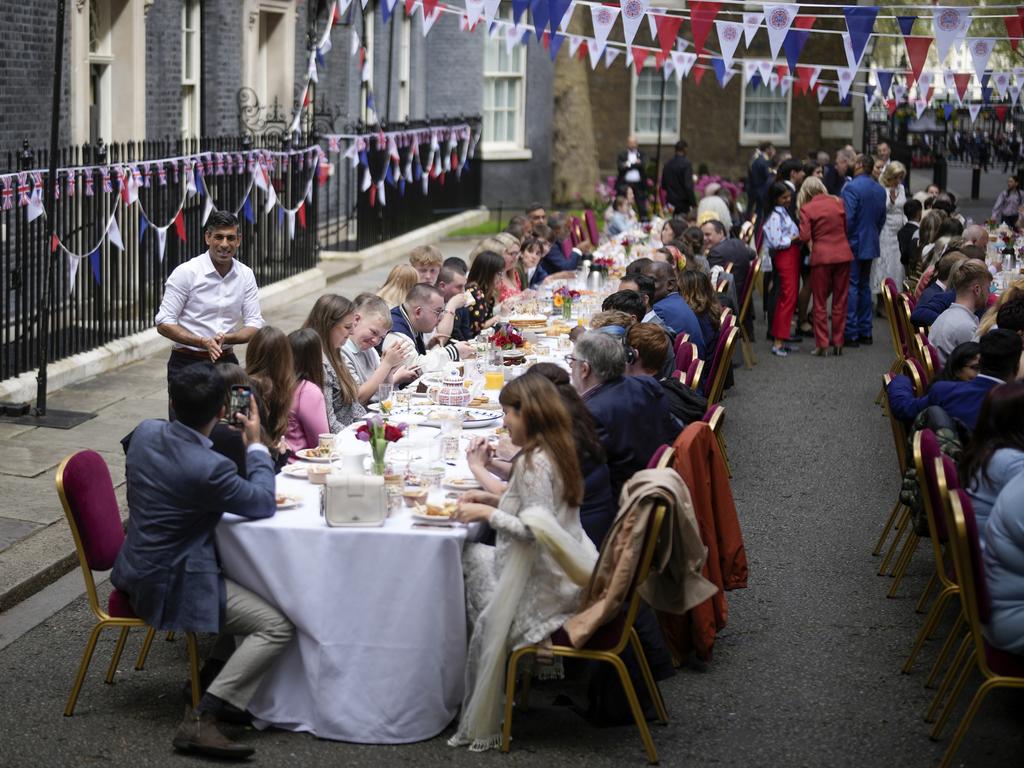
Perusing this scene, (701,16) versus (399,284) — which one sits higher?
(701,16)

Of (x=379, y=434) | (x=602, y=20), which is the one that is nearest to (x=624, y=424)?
(x=379, y=434)

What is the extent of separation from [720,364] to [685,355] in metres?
0.24

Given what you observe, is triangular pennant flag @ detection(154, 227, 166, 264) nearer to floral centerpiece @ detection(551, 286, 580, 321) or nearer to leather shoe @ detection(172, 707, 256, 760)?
floral centerpiece @ detection(551, 286, 580, 321)

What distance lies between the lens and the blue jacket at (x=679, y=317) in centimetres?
920

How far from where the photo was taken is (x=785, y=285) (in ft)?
45.0

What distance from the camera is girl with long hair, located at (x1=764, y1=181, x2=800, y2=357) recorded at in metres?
13.5

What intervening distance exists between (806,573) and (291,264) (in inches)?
388

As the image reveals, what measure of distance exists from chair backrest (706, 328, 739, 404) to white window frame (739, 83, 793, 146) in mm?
24842

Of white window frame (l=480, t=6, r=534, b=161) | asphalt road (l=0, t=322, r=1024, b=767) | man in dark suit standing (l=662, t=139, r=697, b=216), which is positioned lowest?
asphalt road (l=0, t=322, r=1024, b=767)

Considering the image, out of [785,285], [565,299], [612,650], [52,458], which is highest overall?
[565,299]

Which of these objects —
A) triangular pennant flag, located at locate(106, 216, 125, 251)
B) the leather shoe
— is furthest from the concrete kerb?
the leather shoe

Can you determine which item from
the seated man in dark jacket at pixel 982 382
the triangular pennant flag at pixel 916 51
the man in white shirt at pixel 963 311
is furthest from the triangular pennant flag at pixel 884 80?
the seated man in dark jacket at pixel 982 382

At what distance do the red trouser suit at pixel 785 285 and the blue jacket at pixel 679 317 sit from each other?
449 centimetres

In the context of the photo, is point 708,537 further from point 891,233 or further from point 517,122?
point 517,122
